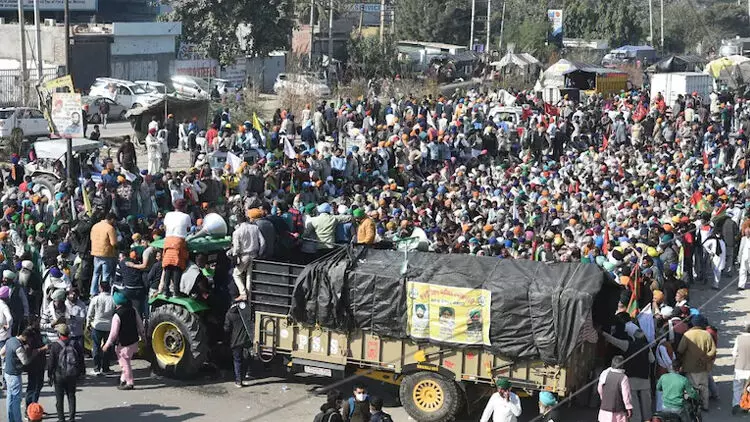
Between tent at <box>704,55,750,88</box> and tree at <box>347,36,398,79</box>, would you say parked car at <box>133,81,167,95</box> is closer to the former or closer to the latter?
tree at <box>347,36,398,79</box>

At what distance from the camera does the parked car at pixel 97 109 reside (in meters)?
38.2

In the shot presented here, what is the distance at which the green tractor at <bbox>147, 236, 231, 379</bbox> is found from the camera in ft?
48.1

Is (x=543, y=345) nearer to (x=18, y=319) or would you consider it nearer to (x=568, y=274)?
(x=568, y=274)

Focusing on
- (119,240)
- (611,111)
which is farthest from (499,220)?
(611,111)

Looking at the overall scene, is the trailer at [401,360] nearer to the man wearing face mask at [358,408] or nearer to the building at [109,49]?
the man wearing face mask at [358,408]

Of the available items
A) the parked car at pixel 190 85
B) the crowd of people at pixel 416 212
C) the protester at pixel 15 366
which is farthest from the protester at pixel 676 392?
the parked car at pixel 190 85

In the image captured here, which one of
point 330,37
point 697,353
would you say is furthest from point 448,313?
point 330,37

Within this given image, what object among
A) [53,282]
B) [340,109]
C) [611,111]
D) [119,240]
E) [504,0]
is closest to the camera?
[53,282]

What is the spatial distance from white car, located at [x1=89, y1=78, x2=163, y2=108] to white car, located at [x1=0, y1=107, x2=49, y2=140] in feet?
23.8

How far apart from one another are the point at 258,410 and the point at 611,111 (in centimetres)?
2643

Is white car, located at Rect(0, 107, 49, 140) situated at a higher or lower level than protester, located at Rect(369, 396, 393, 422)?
higher

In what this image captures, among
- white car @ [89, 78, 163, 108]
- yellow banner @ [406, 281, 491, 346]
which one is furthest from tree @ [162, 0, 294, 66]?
yellow banner @ [406, 281, 491, 346]

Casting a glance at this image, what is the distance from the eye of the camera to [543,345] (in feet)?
42.7

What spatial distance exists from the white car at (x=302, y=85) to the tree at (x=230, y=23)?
5.59 meters
